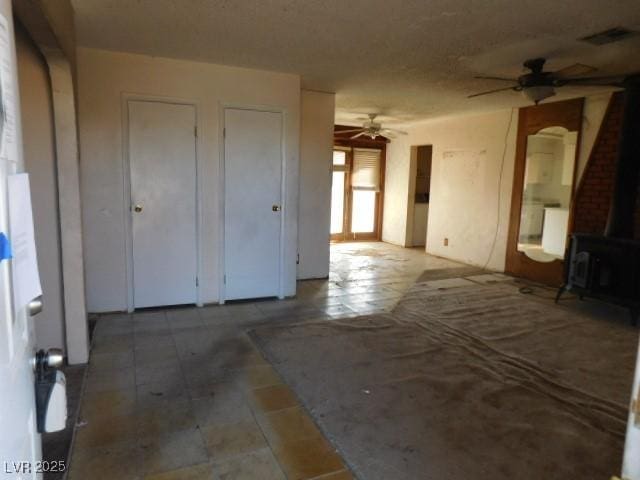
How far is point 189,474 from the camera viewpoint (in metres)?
1.84

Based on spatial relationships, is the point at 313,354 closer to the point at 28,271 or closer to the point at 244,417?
the point at 244,417

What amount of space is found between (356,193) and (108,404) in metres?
6.61

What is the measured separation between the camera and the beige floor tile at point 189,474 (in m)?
1.82

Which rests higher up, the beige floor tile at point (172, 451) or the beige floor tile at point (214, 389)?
the beige floor tile at point (214, 389)

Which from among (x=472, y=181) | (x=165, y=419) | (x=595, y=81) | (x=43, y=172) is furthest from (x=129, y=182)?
(x=472, y=181)

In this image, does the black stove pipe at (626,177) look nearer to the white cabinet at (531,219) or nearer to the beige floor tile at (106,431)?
the white cabinet at (531,219)

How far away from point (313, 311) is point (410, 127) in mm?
4857

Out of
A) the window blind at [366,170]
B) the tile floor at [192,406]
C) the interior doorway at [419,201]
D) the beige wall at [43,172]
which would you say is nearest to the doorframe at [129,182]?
the tile floor at [192,406]

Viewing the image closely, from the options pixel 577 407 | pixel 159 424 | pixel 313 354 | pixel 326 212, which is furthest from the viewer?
pixel 326 212

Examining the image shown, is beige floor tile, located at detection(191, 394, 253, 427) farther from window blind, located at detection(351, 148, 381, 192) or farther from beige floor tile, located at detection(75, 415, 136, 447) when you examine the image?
window blind, located at detection(351, 148, 381, 192)

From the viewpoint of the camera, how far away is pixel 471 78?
4.20 metres

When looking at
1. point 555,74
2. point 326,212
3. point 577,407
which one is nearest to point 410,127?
point 326,212

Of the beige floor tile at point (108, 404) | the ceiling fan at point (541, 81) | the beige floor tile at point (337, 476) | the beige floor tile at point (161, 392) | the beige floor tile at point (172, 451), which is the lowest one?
the beige floor tile at point (337, 476)

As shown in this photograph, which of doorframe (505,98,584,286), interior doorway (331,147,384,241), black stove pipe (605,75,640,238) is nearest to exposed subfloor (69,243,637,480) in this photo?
black stove pipe (605,75,640,238)
